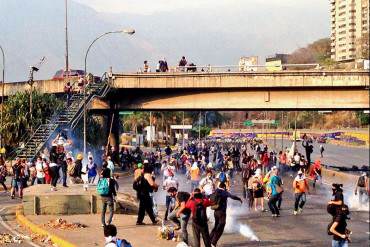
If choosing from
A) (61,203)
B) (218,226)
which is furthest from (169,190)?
(218,226)

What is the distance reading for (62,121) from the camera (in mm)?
41406

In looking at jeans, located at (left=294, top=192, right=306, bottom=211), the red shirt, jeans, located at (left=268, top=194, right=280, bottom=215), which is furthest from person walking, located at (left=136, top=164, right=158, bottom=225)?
→ jeans, located at (left=294, top=192, right=306, bottom=211)

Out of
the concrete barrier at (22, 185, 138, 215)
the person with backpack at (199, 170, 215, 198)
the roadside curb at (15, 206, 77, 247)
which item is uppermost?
the person with backpack at (199, 170, 215, 198)

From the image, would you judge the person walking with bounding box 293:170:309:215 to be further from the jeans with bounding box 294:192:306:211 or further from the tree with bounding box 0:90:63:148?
the tree with bounding box 0:90:63:148

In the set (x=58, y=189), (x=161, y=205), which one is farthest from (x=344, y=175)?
(x=58, y=189)

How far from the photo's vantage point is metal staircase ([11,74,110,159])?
39.5m

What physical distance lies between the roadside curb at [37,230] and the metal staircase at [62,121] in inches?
738

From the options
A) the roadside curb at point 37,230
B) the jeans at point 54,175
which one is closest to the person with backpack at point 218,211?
the roadside curb at point 37,230

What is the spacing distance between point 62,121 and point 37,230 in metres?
24.8

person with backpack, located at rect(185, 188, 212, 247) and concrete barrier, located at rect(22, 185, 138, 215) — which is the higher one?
person with backpack, located at rect(185, 188, 212, 247)

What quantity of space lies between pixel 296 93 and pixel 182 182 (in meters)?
10.1

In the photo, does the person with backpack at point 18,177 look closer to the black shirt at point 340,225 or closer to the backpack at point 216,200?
the backpack at point 216,200

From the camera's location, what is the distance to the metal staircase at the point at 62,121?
39469 millimetres

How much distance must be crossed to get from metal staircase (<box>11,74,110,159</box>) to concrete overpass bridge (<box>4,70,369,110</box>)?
1.13 m
